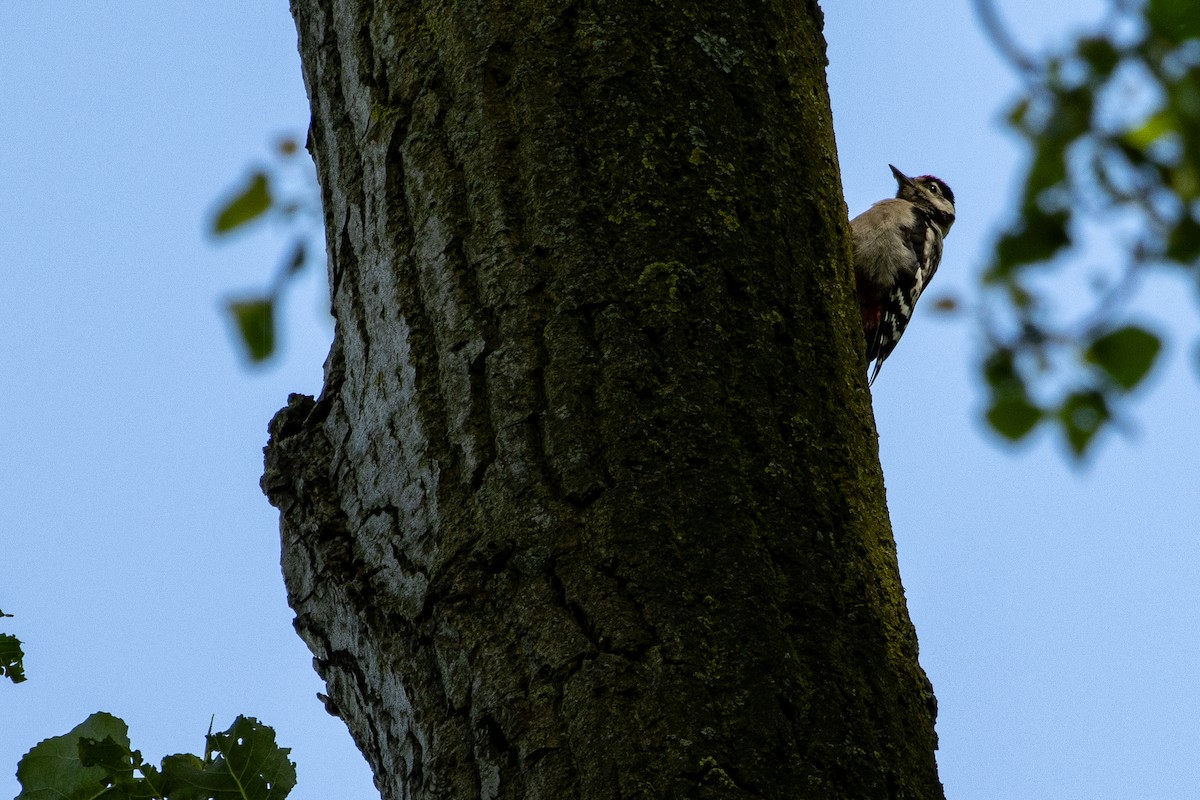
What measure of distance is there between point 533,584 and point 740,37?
106cm

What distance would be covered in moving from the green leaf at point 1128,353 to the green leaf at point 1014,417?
5.0 inches

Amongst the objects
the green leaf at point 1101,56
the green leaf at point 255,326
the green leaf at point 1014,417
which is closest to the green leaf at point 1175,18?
the green leaf at point 1101,56

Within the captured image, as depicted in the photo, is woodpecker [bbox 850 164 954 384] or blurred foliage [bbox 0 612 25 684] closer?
blurred foliage [bbox 0 612 25 684]

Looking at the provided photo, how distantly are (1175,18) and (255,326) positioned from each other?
4.48ft

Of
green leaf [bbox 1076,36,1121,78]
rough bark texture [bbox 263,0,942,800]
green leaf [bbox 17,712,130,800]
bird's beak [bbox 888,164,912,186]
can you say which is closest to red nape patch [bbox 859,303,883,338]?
bird's beak [bbox 888,164,912,186]

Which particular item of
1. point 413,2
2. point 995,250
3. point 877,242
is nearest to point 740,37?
point 413,2

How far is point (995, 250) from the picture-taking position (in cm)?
175

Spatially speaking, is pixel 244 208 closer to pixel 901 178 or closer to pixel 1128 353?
pixel 1128 353

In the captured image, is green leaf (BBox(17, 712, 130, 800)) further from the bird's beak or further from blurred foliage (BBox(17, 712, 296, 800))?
the bird's beak

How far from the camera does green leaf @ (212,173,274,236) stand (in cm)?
210

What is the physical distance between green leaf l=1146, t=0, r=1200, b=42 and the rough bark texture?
65 centimetres

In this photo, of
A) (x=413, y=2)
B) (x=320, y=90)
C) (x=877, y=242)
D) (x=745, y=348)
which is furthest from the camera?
(x=877, y=242)

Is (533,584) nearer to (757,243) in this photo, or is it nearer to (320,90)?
(757,243)

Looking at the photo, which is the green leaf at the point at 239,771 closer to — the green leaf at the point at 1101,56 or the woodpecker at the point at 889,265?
the green leaf at the point at 1101,56
